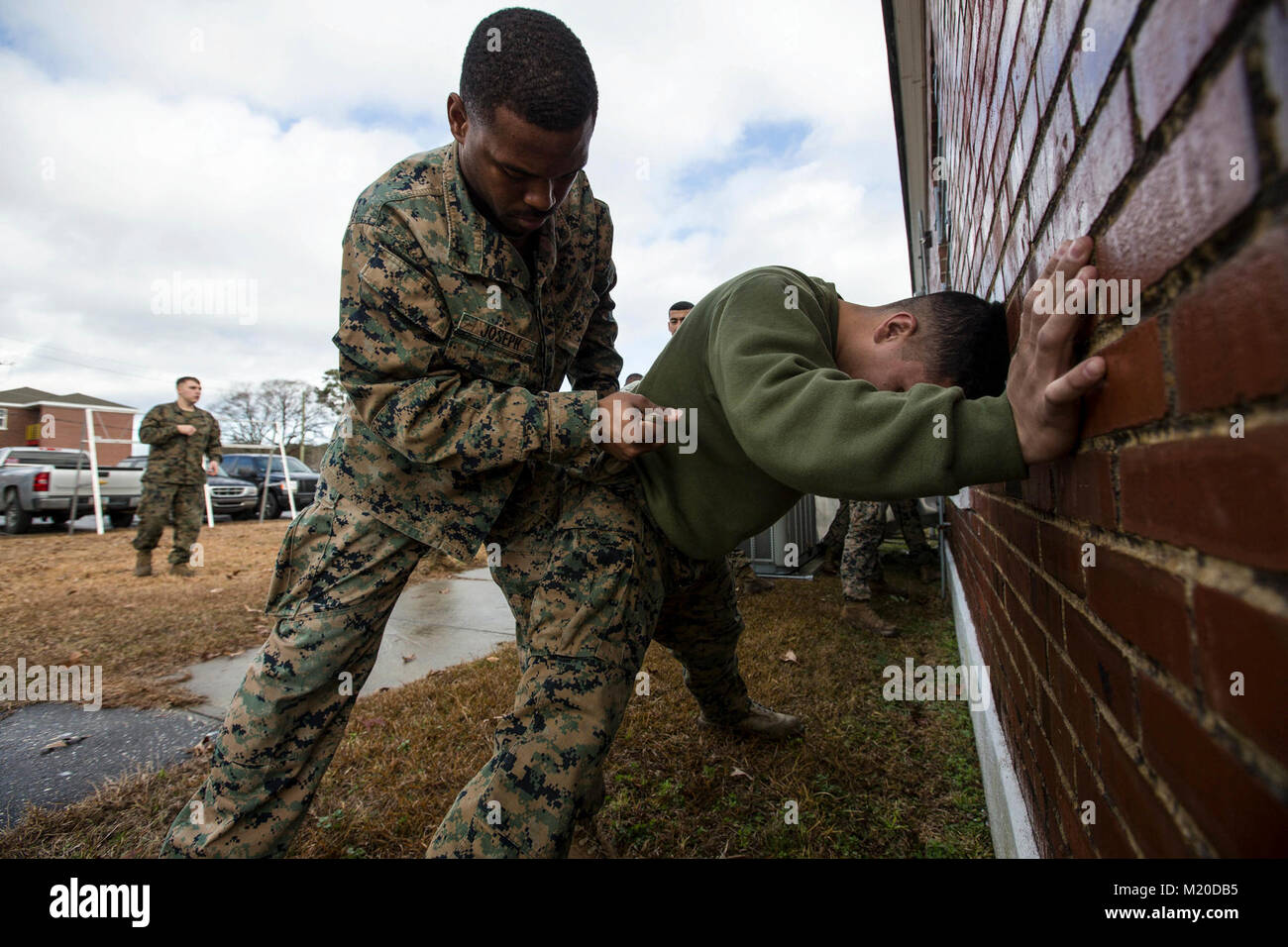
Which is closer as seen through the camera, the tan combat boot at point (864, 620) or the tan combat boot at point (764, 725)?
the tan combat boot at point (764, 725)

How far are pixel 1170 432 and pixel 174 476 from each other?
8684mm

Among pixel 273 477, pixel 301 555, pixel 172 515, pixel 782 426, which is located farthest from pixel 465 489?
pixel 273 477

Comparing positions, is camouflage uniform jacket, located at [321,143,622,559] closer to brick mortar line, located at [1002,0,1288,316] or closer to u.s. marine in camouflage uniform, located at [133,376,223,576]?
brick mortar line, located at [1002,0,1288,316]

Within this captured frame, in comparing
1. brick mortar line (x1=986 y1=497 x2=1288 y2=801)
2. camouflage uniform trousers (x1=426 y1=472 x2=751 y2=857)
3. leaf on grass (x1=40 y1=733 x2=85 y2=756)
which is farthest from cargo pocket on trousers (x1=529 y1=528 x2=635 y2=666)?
leaf on grass (x1=40 y1=733 x2=85 y2=756)

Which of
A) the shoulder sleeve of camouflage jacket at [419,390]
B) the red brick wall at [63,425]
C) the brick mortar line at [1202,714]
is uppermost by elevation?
the red brick wall at [63,425]

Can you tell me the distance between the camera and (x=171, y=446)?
7.37 m

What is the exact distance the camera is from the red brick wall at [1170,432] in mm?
477

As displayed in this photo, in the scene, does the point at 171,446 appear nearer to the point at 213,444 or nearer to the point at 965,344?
the point at 213,444

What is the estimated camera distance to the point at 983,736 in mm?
2293

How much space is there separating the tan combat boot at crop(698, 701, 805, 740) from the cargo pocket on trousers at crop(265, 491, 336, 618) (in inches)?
68.5

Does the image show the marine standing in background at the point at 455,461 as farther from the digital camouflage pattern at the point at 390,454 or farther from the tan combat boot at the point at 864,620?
the tan combat boot at the point at 864,620

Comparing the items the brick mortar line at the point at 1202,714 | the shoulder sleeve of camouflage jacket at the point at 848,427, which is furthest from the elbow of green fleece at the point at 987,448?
the brick mortar line at the point at 1202,714
